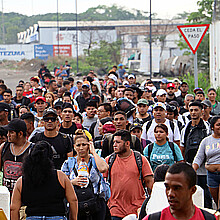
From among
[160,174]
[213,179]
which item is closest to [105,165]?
[160,174]

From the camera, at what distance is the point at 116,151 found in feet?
22.9

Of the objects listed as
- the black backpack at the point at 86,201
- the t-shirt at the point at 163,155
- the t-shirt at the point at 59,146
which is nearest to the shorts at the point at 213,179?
the t-shirt at the point at 163,155

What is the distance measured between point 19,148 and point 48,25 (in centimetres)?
8551

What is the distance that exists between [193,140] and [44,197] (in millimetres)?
4463

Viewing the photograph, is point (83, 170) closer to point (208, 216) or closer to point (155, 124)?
point (208, 216)

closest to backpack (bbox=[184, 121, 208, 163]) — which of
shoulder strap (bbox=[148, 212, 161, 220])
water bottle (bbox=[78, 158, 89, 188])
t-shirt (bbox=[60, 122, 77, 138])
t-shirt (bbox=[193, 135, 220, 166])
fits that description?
t-shirt (bbox=[193, 135, 220, 166])

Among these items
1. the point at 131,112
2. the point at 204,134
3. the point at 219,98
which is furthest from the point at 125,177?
the point at 219,98

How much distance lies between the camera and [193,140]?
920cm

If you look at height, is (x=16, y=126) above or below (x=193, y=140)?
above

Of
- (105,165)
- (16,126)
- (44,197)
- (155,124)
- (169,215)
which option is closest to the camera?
(169,215)

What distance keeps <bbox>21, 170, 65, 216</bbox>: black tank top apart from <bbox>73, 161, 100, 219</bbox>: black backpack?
110cm

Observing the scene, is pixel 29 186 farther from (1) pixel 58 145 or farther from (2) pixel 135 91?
(2) pixel 135 91

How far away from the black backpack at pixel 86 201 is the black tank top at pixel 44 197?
110cm

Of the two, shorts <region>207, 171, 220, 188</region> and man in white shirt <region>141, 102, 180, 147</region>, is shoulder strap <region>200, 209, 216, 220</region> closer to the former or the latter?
shorts <region>207, 171, 220, 188</region>
